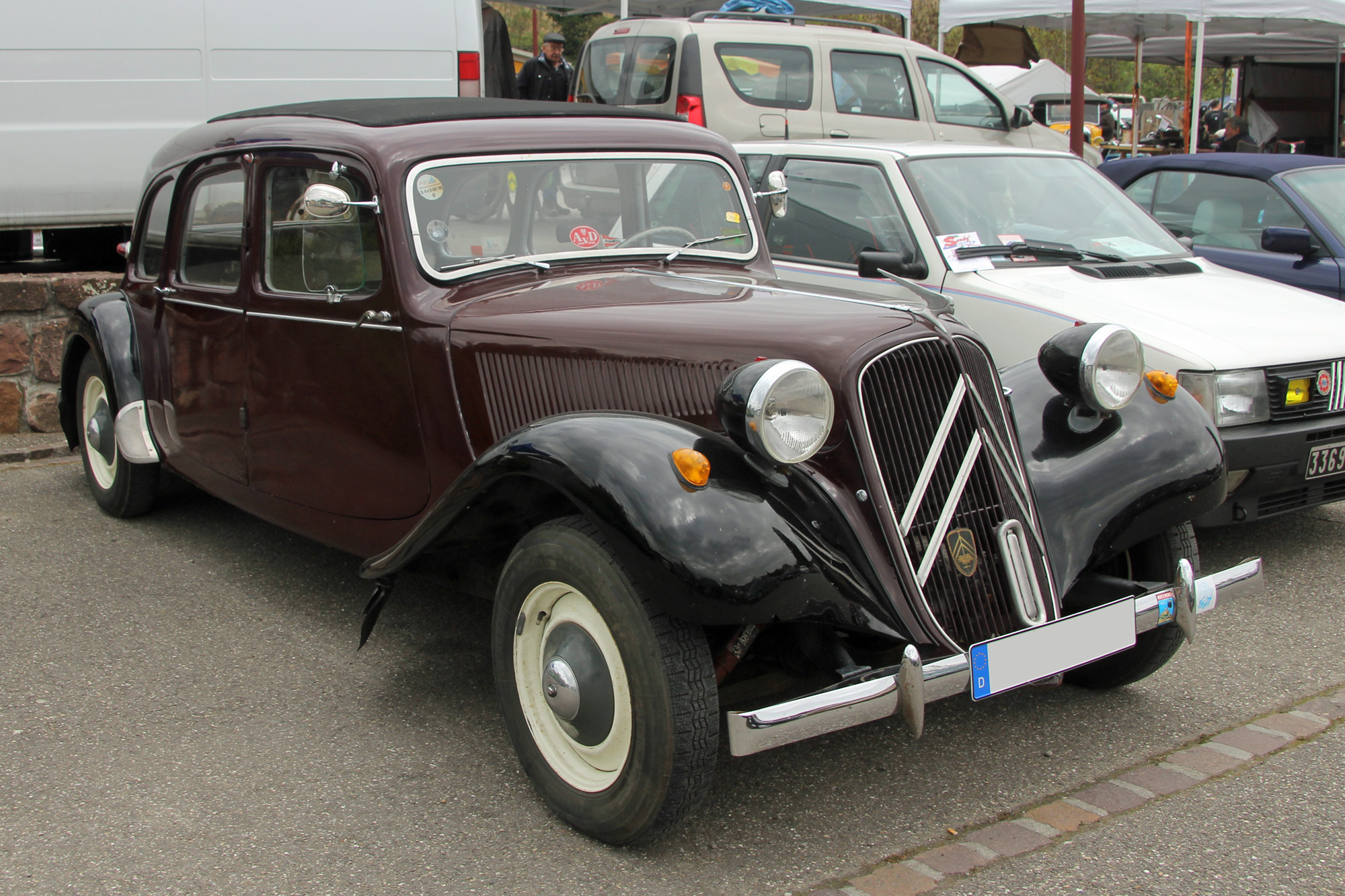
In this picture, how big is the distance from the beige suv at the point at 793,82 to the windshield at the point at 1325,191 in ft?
7.24

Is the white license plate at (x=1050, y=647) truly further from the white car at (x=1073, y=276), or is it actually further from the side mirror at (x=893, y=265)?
the side mirror at (x=893, y=265)

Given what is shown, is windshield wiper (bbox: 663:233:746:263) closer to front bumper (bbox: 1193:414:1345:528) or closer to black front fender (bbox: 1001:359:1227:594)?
black front fender (bbox: 1001:359:1227:594)

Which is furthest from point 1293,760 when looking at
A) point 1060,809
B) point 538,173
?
point 538,173

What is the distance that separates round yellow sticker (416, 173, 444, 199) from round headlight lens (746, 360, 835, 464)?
4.88 ft

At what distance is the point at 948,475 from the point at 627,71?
23.1 feet

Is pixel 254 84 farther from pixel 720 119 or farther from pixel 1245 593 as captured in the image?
pixel 1245 593

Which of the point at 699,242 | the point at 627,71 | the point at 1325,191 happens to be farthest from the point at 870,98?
the point at 699,242

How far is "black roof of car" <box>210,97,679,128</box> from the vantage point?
377 cm

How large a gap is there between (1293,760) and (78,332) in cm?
499

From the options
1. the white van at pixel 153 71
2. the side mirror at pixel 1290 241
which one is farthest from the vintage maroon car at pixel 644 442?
the side mirror at pixel 1290 241

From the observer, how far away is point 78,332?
17.3ft

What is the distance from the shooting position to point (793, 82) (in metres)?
8.98

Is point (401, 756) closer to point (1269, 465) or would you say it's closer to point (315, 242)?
point (315, 242)

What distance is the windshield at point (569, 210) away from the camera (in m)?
A: 3.58
